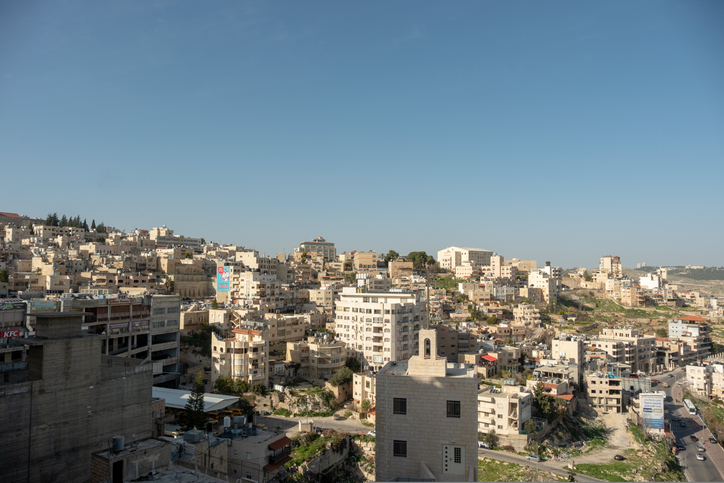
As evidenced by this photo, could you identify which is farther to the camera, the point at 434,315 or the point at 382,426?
the point at 434,315

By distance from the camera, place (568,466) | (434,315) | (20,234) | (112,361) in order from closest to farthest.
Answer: (112,361) < (568,466) < (434,315) < (20,234)

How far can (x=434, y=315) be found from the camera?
44.1 metres

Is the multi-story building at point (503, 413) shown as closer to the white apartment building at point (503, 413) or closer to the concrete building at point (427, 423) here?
the white apartment building at point (503, 413)

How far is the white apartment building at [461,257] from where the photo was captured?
72.6 metres

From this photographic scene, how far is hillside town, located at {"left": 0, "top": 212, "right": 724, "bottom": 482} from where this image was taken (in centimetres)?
893

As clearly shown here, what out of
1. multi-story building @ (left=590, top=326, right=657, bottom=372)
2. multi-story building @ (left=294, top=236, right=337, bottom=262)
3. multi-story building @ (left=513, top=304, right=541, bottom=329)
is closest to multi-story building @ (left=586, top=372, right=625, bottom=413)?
multi-story building @ (left=590, top=326, right=657, bottom=372)

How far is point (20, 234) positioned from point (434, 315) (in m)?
48.4

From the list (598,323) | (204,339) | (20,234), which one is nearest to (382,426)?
(204,339)

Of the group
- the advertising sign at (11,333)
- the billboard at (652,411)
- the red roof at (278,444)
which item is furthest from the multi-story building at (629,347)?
the advertising sign at (11,333)

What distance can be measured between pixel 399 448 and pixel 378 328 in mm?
19866

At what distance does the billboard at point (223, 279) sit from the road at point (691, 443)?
114 feet

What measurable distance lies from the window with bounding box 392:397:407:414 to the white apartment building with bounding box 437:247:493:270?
64.1 metres

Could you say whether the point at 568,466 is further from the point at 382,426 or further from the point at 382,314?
the point at 382,426

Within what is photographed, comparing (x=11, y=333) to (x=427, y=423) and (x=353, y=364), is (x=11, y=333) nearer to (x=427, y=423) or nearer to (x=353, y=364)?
(x=353, y=364)
